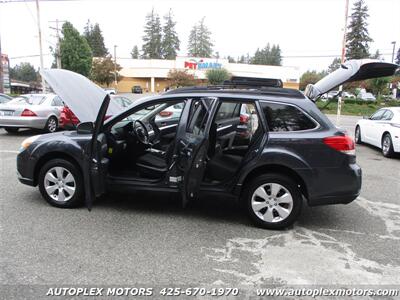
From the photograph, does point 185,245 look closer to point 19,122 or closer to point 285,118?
point 285,118

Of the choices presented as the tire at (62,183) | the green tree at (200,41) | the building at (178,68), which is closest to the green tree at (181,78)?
the building at (178,68)

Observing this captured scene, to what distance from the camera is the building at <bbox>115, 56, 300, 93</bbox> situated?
65250mm

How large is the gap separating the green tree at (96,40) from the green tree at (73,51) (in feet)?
135

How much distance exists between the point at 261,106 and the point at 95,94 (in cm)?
265

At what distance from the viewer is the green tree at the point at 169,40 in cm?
9506

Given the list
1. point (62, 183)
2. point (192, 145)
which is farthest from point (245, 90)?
point (62, 183)

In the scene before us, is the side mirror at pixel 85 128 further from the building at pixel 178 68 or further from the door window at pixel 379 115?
the building at pixel 178 68

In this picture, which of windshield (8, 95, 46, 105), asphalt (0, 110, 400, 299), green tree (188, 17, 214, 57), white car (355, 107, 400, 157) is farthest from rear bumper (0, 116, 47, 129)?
green tree (188, 17, 214, 57)

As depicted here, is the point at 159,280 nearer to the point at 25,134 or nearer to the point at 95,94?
the point at 95,94

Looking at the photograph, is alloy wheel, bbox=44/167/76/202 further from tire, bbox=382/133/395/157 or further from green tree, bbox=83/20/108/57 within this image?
green tree, bbox=83/20/108/57

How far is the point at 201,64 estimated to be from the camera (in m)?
66.1

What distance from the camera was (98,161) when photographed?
4.47 metres

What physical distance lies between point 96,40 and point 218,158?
100011 mm

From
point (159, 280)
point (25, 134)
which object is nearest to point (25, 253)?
point (159, 280)
